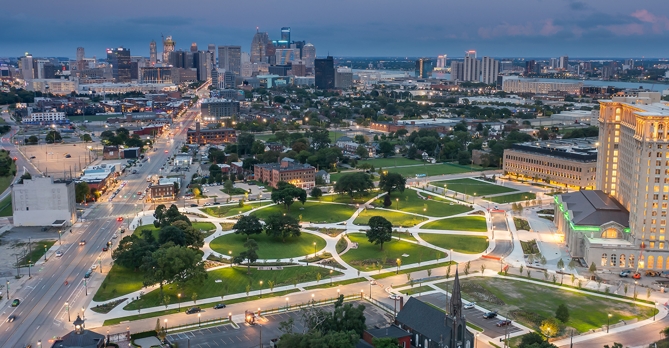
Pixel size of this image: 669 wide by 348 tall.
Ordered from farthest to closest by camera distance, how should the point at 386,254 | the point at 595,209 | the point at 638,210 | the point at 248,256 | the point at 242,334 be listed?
1. the point at 595,209
2. the point at 386,254
3. the point at 638,210
4. the point at 248,256
5. the point at 242,334

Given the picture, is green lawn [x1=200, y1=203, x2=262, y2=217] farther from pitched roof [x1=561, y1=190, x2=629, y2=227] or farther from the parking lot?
pitched roof [x1=561, y1=190, x2=629, y2=227]

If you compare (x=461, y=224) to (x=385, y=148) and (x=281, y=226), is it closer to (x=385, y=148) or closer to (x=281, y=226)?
(x=281, y=226)

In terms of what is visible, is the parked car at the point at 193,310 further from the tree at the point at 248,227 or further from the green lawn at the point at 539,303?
the green lawn at the point at 539,303

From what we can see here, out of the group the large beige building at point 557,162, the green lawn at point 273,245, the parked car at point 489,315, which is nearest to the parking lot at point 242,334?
the parked car at point 489,315

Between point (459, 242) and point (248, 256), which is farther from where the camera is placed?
point (459, 242)

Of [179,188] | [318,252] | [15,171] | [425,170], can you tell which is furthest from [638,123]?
[15,171]

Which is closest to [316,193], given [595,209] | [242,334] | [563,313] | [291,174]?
[291,174]

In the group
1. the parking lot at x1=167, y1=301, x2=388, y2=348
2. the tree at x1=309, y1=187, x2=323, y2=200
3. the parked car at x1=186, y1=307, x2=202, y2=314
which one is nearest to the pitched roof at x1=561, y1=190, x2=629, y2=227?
the parking lot at x1=167, y1=301, x2=388, y2=348
